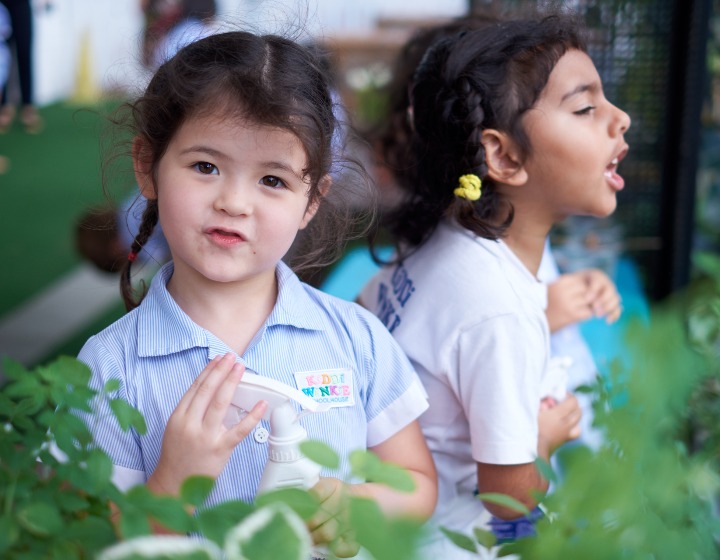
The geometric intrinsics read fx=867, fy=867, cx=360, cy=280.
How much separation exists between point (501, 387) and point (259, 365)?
18.6 inches

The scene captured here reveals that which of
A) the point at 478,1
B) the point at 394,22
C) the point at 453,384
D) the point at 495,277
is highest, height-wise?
the point at 478,1

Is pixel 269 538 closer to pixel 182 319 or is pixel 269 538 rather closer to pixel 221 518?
pixel 221 518

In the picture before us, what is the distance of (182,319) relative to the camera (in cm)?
132

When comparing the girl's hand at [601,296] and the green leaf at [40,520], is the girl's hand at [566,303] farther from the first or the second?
the green leaf at [40,520]

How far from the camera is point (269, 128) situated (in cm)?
129

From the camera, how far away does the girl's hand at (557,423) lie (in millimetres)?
1677

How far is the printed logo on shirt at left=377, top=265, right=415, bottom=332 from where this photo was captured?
1782 millimetres

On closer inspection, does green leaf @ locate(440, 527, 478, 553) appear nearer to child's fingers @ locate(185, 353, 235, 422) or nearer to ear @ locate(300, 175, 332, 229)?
child's fingers @ locate(185, 353, 235, 422)

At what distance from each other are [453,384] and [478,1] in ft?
6.88

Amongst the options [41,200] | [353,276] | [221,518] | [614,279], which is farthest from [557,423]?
[41,200]

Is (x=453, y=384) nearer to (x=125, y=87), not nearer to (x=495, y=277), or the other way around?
(x=495, y=277)

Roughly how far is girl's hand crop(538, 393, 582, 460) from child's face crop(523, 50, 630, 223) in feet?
1.30

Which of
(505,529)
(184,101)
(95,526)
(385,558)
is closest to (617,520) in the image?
(385,558)

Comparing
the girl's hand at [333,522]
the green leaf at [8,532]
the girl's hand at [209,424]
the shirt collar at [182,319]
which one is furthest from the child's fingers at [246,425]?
the green leaf at [8,532]
